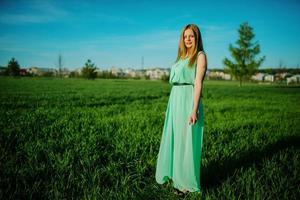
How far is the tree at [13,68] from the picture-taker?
8117 cm

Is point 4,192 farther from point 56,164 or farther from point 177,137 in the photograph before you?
point 177,137

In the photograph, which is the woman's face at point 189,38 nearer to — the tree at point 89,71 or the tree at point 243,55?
the tree at point 243,55

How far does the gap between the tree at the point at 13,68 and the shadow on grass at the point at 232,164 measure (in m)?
89.1

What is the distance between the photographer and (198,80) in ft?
10.6

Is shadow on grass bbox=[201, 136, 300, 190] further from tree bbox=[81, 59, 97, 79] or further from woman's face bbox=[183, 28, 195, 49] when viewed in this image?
tree bbox=[81, 59, 97, 79]

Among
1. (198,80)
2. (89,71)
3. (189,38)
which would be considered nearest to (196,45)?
(189,38)

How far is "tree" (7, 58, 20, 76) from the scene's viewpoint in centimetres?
8117

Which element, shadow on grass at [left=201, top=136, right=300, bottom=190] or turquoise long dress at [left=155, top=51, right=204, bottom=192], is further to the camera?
shadow on grass at [left=201, top=136, right=300, bottom=190]

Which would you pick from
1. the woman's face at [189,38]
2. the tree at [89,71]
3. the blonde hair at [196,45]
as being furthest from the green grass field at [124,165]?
the tree at [89,71]

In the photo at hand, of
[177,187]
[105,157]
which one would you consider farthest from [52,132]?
[177,187]

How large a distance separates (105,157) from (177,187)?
1.80 m

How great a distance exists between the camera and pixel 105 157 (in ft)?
15.8

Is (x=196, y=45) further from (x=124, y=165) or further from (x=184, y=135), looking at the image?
(x=124, y=165)

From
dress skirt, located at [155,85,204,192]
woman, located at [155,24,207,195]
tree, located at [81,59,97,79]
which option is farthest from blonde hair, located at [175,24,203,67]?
tree, located at [81,59,97,79]
